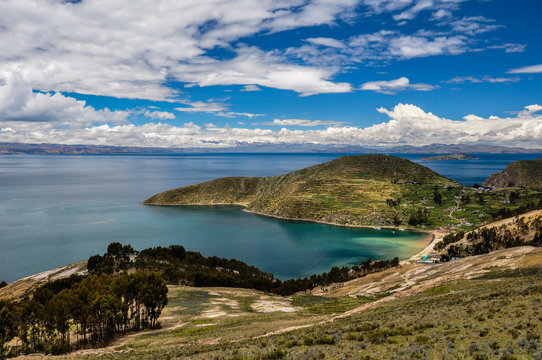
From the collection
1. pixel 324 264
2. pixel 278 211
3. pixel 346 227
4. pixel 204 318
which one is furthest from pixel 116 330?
pixel 278 211

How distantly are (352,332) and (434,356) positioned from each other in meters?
7.79

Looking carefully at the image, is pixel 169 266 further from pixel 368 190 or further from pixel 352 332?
pixel 368 190

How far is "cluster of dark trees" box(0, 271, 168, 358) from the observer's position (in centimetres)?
3522

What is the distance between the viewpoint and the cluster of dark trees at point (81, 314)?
35.2 metres

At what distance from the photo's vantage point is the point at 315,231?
13688 centimetres

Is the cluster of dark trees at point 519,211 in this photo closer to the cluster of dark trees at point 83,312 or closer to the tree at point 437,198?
the tree at point 437,198

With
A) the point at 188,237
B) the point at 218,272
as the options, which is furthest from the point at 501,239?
the point at 188,237

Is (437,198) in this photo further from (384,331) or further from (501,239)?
(384,331)

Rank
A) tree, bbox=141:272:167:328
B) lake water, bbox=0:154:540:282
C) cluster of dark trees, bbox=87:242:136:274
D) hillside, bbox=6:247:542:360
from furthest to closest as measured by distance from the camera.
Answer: lake water, bbox=0:154:540:282, cluster of dark trees, bbox=87:242:136:274, tree, bbox=141:272:167:328, hillside, bbox=6:247:542:360

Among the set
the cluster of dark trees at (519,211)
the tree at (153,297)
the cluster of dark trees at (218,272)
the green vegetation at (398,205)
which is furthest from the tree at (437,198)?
the tree at (153,297)

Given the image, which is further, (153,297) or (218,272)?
(218,272)

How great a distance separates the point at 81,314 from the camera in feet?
121

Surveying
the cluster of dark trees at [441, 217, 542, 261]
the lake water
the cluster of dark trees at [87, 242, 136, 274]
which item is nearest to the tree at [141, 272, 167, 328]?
the cluster of dark trees at [87, 242, 136, 274]

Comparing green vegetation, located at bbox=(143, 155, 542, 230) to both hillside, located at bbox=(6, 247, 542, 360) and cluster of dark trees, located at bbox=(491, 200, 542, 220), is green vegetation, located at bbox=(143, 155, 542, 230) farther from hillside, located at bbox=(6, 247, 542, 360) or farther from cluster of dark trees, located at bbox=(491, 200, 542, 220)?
hillside, located at bbox=(6, 247, 542, 360)
